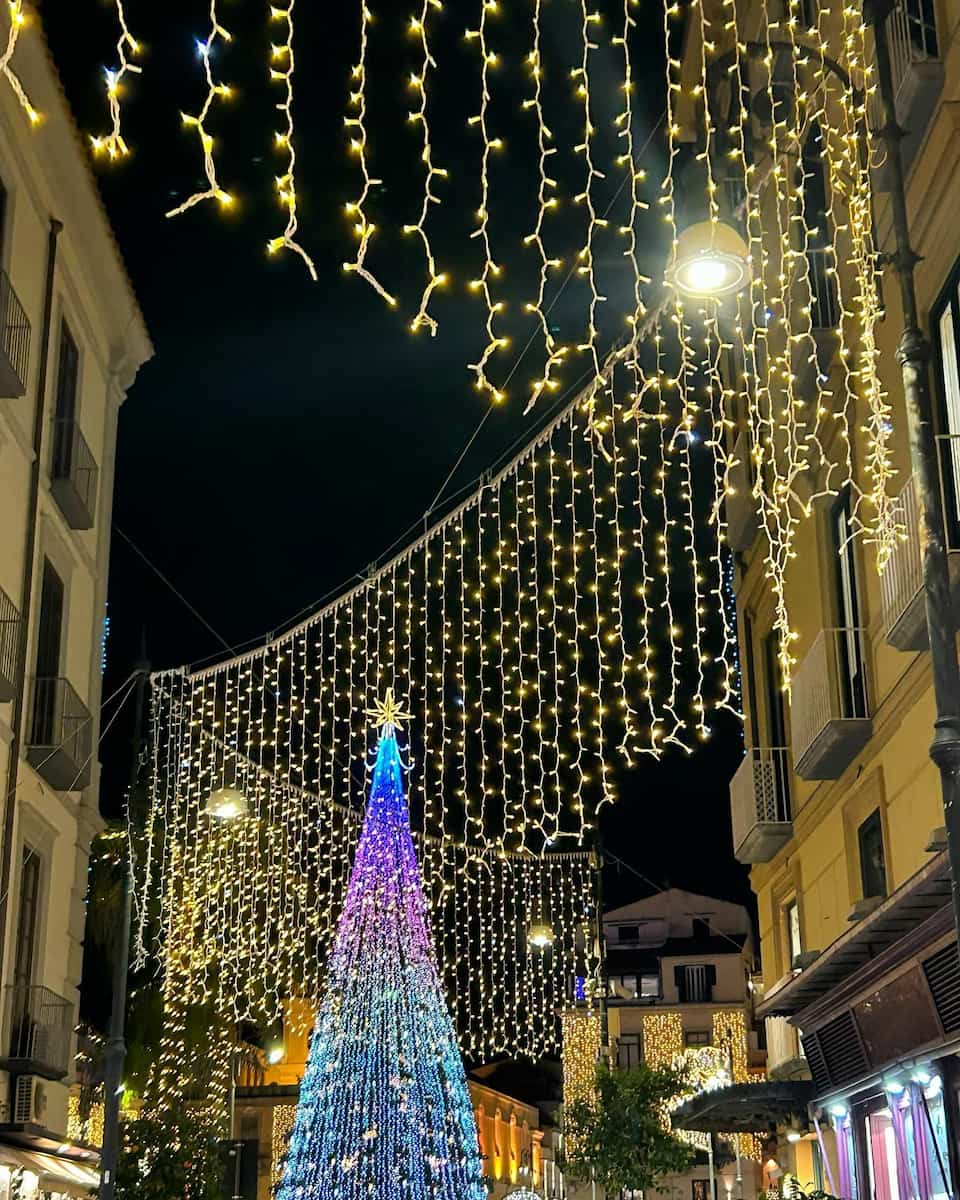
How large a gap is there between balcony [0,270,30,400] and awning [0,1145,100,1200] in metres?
7.52

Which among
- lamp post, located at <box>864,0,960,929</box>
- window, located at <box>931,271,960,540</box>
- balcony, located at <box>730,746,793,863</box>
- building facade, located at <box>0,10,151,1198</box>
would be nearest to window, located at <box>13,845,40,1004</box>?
building facade, located at <box>0,10,151,1198</box>

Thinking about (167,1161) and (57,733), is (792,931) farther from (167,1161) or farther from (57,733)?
(167,1161)

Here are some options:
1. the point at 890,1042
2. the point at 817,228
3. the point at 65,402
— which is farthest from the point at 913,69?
the point at 65,402

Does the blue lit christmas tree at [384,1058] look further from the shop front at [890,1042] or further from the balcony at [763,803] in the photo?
the shop front at [890,1042]

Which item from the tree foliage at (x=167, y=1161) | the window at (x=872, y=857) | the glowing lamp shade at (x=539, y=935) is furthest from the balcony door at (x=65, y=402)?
the glowing lamp shade at (x=539, y=935)

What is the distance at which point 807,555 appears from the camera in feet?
54.9

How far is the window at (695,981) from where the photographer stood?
197 feet

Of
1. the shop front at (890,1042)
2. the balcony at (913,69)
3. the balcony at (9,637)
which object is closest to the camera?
the shop front at (890,1042)

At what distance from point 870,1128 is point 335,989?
919cm

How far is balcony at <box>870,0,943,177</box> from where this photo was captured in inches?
419

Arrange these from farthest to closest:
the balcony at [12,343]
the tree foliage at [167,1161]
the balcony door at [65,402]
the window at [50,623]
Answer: the tree foliage at [167,1161]
the balcony door at [65,402]
the window at [50,623]
the balcony at [12,343]

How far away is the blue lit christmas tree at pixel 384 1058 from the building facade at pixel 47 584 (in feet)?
10.9

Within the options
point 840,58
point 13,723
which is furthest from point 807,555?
point 13,723

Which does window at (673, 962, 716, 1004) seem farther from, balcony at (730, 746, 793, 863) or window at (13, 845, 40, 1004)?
window at (13, 845, 40, 1004)
